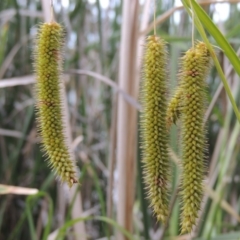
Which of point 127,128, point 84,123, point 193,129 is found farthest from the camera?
point 84,123

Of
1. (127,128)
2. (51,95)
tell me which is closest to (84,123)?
(127,128)

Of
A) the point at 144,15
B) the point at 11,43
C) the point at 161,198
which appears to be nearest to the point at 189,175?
the point at 161,198

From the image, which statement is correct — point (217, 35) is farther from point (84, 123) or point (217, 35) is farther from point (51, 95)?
point (84, 123)

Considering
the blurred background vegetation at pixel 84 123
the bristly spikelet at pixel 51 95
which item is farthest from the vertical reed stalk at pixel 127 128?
the bristly spikelet at pixel 51 95

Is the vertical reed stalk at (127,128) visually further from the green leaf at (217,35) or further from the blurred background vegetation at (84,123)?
the green leaf at (217,35)

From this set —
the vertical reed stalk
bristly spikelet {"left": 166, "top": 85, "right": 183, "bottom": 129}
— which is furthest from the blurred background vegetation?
bristly spikelet {"left": 166, "top": 85, "right": 183, "bottom": 129}

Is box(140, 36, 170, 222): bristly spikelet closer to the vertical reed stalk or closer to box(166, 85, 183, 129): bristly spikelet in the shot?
box(166, 85, 183, 129): bristly spikelet

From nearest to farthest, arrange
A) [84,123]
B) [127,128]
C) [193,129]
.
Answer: [193,129] < [127,128] < [84,123]
